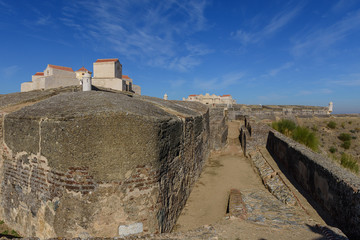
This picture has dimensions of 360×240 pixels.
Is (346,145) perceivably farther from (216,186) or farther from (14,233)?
(14,233)

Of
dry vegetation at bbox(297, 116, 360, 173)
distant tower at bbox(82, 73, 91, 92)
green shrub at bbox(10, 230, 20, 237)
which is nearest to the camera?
green shrub at bbox(10, 230, 20, 237)

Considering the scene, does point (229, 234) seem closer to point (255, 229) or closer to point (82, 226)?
point (255, 229)

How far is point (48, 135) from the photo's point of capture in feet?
11.6

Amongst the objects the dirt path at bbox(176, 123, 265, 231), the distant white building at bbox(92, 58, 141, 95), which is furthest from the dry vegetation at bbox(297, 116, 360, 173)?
the distant white building at bbox(92, 58, 141, 95)

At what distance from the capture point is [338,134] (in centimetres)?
2595

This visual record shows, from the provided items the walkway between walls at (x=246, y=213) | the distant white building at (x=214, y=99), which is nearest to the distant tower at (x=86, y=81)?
the walkway between walls at (x=246, y=213)

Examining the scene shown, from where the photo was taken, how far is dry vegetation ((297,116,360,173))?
73.8 ft

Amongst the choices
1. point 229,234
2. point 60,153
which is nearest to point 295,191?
point 229,234

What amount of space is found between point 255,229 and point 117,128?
130 inches

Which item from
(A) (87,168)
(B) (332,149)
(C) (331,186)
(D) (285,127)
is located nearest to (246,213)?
(C) (331,186)

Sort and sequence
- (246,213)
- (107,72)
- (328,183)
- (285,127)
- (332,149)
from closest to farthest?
(328,183), (246,213), (285,127), (332,149), (107,72)

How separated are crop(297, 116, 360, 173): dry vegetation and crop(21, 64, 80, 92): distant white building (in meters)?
33.0

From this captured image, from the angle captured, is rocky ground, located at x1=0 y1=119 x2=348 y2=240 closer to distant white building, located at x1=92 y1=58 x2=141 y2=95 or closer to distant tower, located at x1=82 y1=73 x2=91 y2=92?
distant tower, located at x1=82 y1=73 x2=91 y2=92

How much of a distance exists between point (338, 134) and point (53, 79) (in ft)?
126
